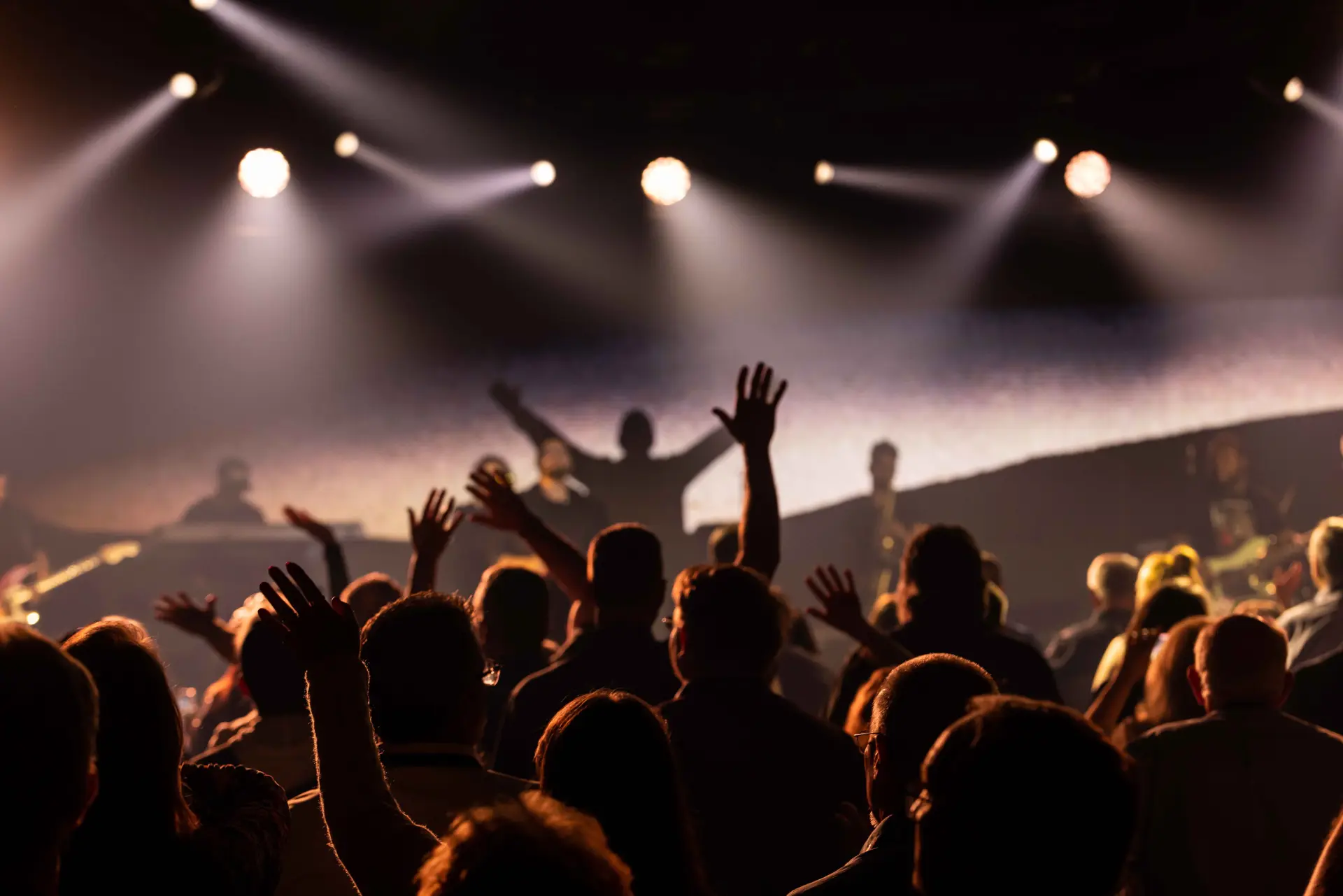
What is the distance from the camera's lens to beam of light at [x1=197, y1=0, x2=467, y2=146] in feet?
27.9

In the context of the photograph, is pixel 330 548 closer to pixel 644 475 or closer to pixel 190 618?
pixel 190 618

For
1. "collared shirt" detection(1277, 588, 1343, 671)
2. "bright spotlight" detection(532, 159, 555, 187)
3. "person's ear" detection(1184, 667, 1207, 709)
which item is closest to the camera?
"person's ear" detection(1184, 667, 1207, 709)

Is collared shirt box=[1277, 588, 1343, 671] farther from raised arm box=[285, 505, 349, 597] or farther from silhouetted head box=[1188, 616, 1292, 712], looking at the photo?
raised arm box=[285, 505, 349, 597]

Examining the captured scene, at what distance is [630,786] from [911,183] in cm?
980

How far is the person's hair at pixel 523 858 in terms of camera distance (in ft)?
3.71

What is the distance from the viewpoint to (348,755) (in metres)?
1.80

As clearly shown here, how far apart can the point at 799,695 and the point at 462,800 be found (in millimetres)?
2569

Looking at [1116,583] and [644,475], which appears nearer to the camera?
[1116,583]

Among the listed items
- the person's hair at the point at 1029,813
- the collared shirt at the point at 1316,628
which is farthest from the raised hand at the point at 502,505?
the collared shirt at the point at 1316,628

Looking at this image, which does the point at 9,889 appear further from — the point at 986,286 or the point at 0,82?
the point at 986,286

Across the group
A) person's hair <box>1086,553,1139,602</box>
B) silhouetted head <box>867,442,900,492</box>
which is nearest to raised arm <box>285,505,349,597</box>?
person's hair <box>1086,553,1139,602</box>

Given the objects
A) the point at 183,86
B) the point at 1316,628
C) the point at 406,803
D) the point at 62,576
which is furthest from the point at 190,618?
the point at 62,576

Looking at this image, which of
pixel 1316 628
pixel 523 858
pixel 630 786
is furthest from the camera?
pixel 1316 628

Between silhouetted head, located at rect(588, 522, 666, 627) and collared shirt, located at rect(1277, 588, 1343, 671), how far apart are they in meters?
2.73
